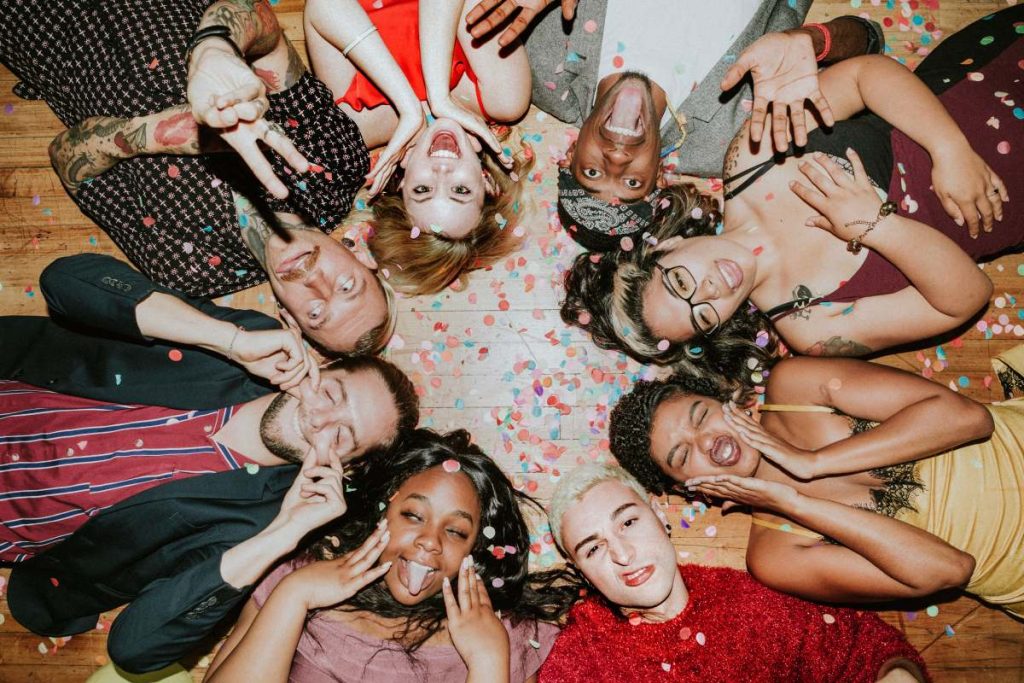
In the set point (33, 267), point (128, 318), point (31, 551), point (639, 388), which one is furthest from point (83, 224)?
point (639, 388)

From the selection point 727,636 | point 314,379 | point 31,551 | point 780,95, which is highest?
point 780,95

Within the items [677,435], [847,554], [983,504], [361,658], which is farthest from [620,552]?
[983,504]

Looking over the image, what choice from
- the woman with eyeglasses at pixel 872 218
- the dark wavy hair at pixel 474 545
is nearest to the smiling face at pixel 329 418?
the dark wavy hair at pixel 474 545

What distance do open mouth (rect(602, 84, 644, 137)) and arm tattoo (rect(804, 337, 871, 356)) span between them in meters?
1.38

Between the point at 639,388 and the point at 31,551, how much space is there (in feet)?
10.4

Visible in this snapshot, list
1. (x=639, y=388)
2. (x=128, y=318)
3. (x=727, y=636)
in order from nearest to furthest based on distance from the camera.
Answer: (x=128, y=318)
(x=727, y=636)
(x=639, y=388)

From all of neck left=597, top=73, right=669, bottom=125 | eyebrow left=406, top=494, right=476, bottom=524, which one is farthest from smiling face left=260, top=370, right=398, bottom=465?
neck left=597, top=73, right=669, bottom=125

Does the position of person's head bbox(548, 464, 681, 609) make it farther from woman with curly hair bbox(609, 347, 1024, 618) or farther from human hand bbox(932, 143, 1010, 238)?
human hand bbox(932, 143, 1010, 238)

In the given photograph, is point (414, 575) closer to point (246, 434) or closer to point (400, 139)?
point (246, 434)

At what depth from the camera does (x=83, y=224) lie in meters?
3.69

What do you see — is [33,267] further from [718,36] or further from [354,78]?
[718,36]

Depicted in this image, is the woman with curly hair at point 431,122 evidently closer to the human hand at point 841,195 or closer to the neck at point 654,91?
the neck at point 654,91

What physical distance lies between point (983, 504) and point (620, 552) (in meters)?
1.71

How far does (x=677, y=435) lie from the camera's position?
122 inches
